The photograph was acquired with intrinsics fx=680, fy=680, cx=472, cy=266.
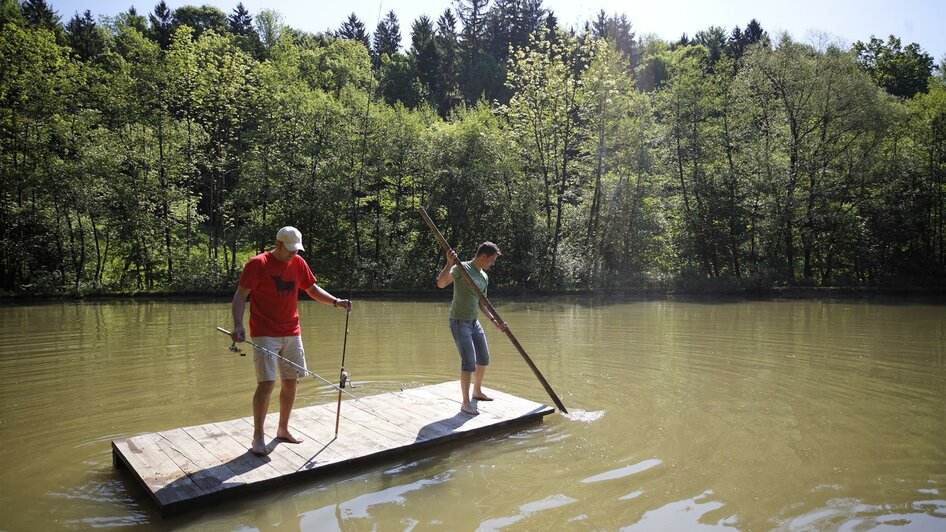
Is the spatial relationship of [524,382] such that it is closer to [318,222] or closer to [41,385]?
[41,385]

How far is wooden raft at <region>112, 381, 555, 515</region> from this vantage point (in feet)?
16.4

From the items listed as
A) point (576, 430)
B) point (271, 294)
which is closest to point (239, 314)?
point (271, 294)

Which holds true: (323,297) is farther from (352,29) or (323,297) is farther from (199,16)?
(352,29)

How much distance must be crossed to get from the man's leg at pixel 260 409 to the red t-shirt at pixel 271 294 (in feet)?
1.42

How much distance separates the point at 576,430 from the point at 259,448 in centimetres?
312

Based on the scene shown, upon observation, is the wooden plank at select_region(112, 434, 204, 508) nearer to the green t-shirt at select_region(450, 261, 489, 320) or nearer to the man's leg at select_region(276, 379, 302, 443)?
the man's leg at select_region(276, 379, 302, 443)

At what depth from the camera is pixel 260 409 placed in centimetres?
546

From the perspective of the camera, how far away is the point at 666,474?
18.5 ft

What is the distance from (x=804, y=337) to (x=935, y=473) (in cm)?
854

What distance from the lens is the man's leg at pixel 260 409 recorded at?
5449 millimetres

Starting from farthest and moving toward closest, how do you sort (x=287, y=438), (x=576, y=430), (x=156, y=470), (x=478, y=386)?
1. (x=478, y=386)
2. (x=576, y=430)
3. (x=287, y=438)
4. (x=156, y=470)

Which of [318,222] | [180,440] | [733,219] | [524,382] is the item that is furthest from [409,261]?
→ [180,440]

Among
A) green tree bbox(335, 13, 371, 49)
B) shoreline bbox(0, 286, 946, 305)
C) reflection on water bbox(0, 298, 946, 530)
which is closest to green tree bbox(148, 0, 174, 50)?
green tree bbox(335, 13, 371, 49)

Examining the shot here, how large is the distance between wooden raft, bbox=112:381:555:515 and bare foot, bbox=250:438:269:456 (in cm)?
4
